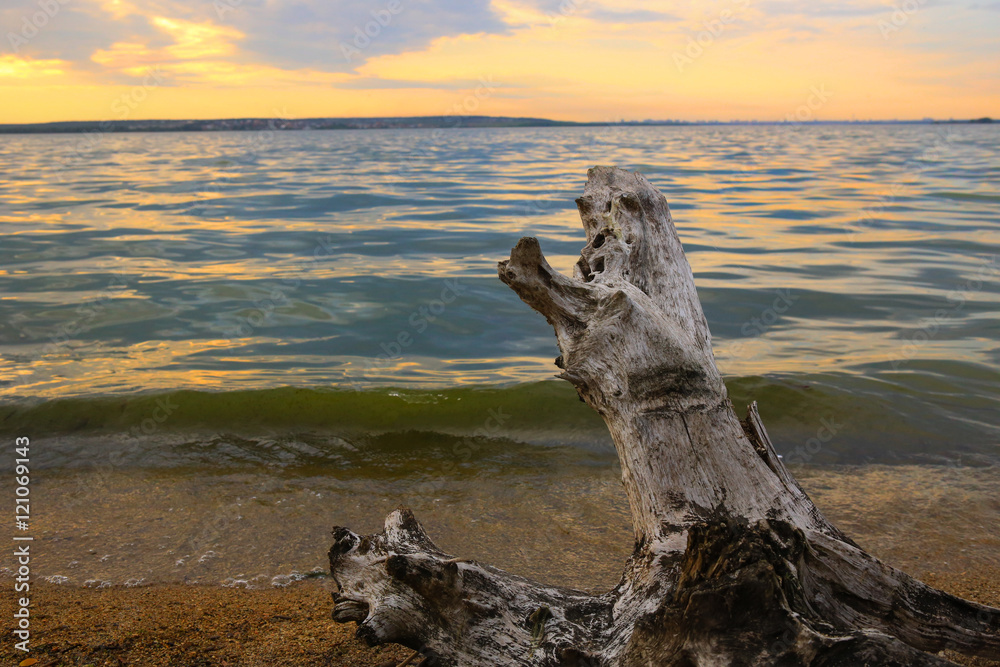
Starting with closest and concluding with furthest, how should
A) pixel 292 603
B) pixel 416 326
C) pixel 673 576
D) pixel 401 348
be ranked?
pixel 673 576 → pixel 292 603 → pixel 401 348 → pixel 416 326

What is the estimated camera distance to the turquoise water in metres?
5.69

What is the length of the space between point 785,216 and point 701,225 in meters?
2.39

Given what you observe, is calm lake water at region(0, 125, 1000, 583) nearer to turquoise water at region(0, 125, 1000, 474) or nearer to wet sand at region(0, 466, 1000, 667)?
turquoise water at region(0, 125, 1000, 474)

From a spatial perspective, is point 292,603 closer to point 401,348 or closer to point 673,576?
point 673,576

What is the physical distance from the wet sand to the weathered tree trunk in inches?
26.6

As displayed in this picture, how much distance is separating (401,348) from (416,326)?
0.82 meters

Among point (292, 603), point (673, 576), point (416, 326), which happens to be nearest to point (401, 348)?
point (416, 326)

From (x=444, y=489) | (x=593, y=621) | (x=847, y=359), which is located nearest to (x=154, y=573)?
(x=444, y=489)

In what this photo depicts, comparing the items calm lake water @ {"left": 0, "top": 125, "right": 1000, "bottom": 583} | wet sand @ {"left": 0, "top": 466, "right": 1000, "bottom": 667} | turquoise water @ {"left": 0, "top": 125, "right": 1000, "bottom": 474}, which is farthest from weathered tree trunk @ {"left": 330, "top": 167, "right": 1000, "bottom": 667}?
turquoise water @ {"left": 0, "top": 125, "right": 1000, "bottom": 474}

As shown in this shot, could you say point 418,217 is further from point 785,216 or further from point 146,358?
point 146,358

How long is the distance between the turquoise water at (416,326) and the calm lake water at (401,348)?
0.04 meters

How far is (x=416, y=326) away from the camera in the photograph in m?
8.93

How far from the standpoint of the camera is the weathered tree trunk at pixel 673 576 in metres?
1.83

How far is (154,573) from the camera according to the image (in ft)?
11.6
